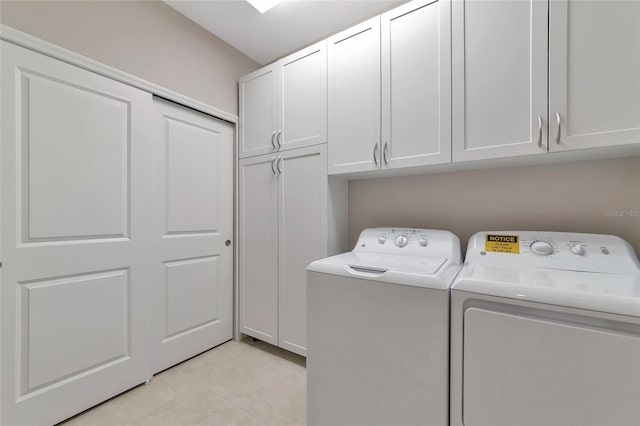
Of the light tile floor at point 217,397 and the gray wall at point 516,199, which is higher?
the gray wall at point 516,199

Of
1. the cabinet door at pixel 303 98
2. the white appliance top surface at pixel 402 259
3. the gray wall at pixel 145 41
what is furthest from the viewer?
the cabinet door at pixel 303 98

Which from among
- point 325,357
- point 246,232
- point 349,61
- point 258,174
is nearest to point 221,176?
→ point 258,174

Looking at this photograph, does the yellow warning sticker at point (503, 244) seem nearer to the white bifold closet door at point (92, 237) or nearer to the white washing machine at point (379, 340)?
the white washing machine at point (379, 340)

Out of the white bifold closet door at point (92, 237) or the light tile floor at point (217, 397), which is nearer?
the white bifold closet door at point (92, 237)

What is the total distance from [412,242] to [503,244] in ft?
1.48

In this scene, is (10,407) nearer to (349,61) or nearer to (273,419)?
(273,419)

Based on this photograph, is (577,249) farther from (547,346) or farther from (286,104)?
(286,104)

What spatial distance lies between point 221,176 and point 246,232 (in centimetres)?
53

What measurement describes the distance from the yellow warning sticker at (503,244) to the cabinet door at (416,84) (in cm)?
50

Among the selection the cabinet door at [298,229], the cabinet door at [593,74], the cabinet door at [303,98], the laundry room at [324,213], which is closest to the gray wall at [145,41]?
the laundry room at [324,213]

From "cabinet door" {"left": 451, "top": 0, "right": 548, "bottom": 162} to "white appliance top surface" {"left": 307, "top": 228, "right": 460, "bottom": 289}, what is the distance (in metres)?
0.50

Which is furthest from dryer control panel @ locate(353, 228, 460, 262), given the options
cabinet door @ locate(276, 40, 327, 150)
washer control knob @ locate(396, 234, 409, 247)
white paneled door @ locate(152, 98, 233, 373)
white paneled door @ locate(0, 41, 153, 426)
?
white paneled door @ locate(0, 41, 153, 426)

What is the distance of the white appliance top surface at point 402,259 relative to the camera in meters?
1.07

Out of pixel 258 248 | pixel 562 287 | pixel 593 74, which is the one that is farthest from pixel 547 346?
pixel 258 248
